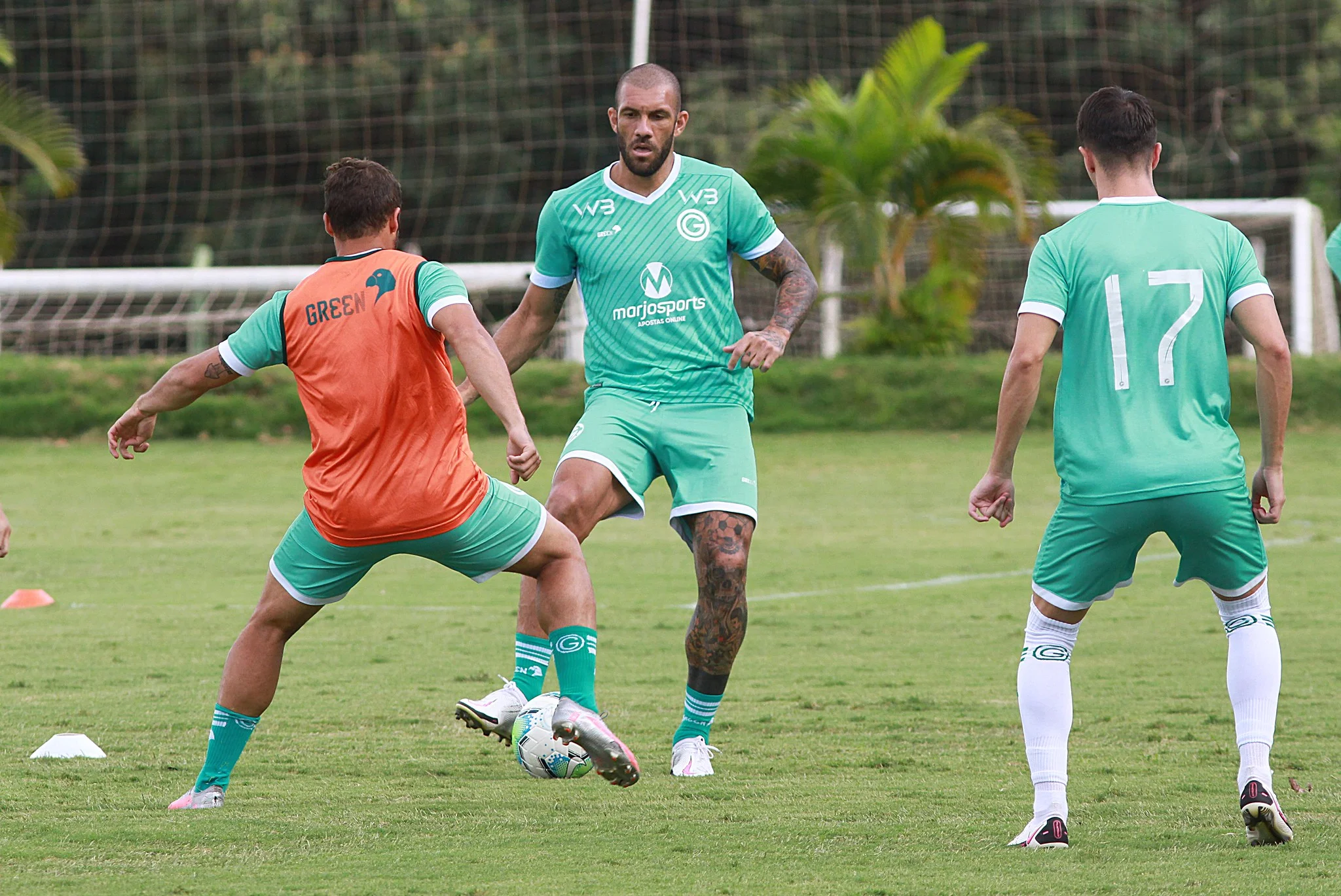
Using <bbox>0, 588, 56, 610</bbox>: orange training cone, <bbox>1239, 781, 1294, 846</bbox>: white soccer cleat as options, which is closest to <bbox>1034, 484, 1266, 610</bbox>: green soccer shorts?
<bbox>1239, 781, 1294, 846</bbox>: white soccer cleat

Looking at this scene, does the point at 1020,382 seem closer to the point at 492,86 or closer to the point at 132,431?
the point at 132,431

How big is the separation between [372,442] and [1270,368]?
8.63 feet

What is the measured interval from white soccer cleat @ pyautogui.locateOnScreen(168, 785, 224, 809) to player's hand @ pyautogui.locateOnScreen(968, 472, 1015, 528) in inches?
97.7

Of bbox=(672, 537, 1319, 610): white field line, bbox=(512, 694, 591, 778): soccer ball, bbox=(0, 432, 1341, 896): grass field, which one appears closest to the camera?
bbox=(0, 432, 1341, 896): grass field

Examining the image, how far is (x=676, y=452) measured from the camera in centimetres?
648

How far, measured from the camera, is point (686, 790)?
575cm

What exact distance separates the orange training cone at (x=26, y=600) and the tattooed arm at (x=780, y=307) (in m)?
5.70

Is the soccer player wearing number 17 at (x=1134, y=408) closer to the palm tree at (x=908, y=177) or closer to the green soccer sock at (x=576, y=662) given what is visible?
the green soccer sock at (x=576, y=662)

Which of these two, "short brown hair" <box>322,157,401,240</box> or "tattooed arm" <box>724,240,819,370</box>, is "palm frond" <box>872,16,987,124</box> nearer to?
"tattooed arm" <box>724,240,819,370</box>

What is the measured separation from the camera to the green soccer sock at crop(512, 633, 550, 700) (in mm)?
6160

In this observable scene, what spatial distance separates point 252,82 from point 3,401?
1455 cm

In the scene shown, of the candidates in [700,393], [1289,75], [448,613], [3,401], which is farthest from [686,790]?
[1289,75]

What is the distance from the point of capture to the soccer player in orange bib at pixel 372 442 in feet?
17.3

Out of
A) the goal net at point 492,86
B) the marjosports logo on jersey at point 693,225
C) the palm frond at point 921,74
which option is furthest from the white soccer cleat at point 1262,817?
the goal net at point 492,86
